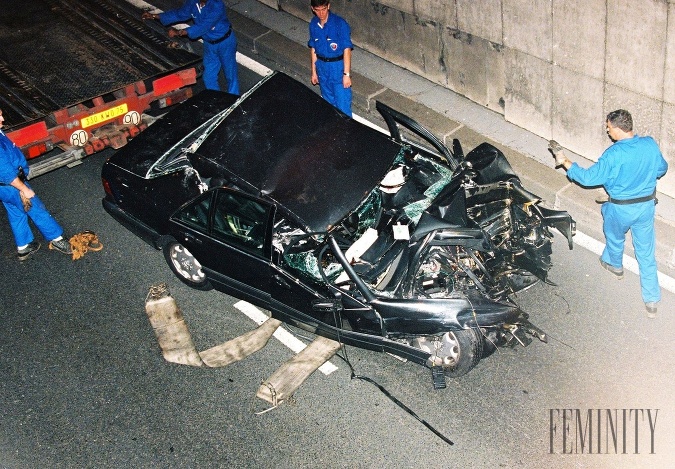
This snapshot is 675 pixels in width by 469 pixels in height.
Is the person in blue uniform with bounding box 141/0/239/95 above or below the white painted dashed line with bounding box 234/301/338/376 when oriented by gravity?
above

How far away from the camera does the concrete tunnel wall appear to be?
789cm

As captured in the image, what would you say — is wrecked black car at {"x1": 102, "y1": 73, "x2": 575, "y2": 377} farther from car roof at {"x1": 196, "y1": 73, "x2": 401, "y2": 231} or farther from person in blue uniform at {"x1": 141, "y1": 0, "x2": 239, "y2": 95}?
person in blue uniform at {"x1": 141, "y1": 0, "x2": 239, "y2": 95}

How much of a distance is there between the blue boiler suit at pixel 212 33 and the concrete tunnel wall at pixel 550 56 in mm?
2087

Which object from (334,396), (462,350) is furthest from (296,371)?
(462,350)

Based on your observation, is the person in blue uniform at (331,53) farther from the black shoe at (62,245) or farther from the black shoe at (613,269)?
the black shoe at (613,269)

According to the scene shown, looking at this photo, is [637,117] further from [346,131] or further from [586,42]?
[346,131]

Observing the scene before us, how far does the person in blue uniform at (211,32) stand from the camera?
33.5 ft

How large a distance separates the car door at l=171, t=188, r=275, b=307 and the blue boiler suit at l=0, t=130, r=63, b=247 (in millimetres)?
1716

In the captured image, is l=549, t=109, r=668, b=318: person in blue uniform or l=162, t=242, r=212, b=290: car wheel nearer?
l=549, t=109, r=668, b=318: person in blue uniform

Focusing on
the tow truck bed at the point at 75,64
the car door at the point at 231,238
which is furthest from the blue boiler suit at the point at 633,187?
the tow truck bed at the point at 75,64

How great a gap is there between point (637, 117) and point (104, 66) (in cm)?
621

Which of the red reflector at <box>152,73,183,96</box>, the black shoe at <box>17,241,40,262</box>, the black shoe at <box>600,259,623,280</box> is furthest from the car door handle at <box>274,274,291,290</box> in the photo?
the red reflector at <box>152,73,183,96</box>

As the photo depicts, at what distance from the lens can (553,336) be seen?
736 cm

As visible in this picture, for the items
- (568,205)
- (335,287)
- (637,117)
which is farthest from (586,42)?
(335,287)
